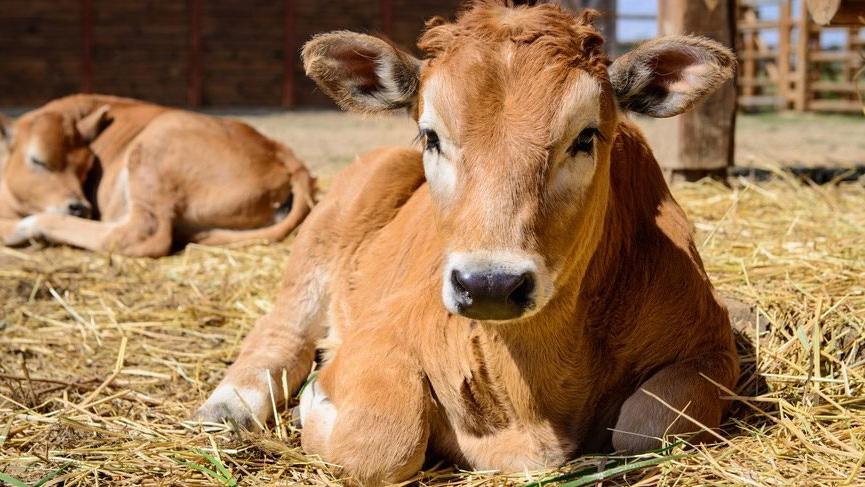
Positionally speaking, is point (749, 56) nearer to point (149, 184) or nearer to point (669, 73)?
point (149, 184)

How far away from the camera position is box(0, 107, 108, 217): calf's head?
28.4 feet

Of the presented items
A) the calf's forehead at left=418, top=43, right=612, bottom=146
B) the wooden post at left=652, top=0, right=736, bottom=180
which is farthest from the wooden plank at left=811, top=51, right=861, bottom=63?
the calf's forehead at left=418, top=43, right=612, bottom=146

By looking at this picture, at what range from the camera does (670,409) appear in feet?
10.8

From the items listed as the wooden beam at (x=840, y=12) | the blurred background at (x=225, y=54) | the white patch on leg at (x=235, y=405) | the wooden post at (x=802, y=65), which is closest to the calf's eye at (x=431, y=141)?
the white patch on leg at (x=235, y=405)

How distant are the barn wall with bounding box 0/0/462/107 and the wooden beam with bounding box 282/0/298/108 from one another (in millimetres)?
28

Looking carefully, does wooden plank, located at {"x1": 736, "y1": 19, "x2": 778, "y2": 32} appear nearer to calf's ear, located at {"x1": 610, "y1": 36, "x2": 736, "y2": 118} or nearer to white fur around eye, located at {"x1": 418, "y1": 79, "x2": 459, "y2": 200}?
calf's ear, located at {"x1": 610, "y1": 36, "x2": 736, "y2": 118}

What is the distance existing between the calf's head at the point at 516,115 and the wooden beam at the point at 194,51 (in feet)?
71.0

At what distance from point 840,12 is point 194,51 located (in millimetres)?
21368

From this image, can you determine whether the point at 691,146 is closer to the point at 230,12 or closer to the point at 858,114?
the point at 858,114

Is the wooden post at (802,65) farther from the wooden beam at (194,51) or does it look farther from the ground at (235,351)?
the ground at (235,351)

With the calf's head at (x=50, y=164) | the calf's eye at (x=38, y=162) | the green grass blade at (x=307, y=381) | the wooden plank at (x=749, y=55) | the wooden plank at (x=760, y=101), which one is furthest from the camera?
the wooden plank at (x=749, y=55)

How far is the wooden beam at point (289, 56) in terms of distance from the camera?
974 inches

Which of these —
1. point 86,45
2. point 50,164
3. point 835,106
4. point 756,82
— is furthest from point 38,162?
point 756,82

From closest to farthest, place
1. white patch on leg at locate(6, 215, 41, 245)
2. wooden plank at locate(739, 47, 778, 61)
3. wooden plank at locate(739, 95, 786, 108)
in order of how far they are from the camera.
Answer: white patch on leg at locate(6, 215, 41, 245), wooden plank at locate(739, 95, 786, 108), wooden plank at locate(739, 47, 778, 61)
